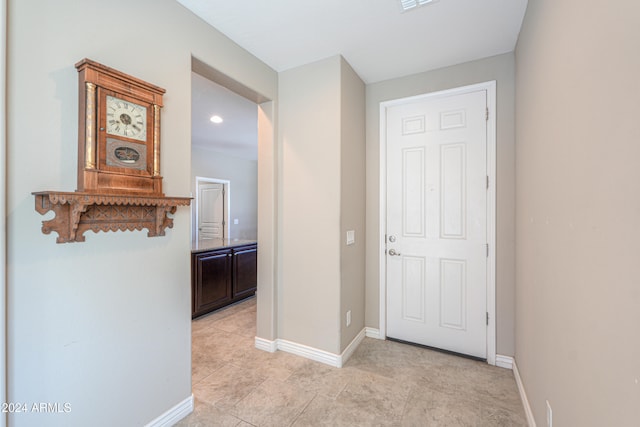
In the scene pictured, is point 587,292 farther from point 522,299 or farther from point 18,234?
point 18,234

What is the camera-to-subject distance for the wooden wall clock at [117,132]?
1.28 m

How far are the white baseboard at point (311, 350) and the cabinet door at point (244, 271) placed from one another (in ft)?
4.52

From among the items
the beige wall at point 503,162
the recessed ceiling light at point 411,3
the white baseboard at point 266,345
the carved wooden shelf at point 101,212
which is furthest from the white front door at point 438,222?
the carved wooden shelf at point 101,212

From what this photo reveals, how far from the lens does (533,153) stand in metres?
1.65

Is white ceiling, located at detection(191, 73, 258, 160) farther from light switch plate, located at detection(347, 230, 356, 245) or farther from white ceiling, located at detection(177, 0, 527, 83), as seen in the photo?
light switch plate, located at detection(347, 230, 356, 245)

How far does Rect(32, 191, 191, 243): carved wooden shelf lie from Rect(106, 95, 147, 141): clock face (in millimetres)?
338

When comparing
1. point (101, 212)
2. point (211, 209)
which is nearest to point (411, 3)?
point (101, 212)

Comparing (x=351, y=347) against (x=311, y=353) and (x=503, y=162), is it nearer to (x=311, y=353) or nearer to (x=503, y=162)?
(x=311, y=353)

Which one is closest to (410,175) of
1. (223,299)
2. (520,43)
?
(520,43)

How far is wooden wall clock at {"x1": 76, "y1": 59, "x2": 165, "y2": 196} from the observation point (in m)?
1.28

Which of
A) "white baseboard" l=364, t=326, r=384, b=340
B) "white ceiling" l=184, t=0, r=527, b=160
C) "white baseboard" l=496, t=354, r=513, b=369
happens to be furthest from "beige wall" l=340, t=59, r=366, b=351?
"white baseboard" l=496, t=354, r=513, b=369

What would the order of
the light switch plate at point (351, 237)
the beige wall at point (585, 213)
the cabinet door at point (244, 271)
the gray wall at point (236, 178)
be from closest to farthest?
the beige wall at point (585, 213), the light switch plate at point (351, 237), the cabinet door at point (244, 271), the gray wall at point (236, 178)

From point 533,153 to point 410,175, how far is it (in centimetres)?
111

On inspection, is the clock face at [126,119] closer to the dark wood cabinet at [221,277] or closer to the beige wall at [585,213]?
the beige wall at [585,213]
